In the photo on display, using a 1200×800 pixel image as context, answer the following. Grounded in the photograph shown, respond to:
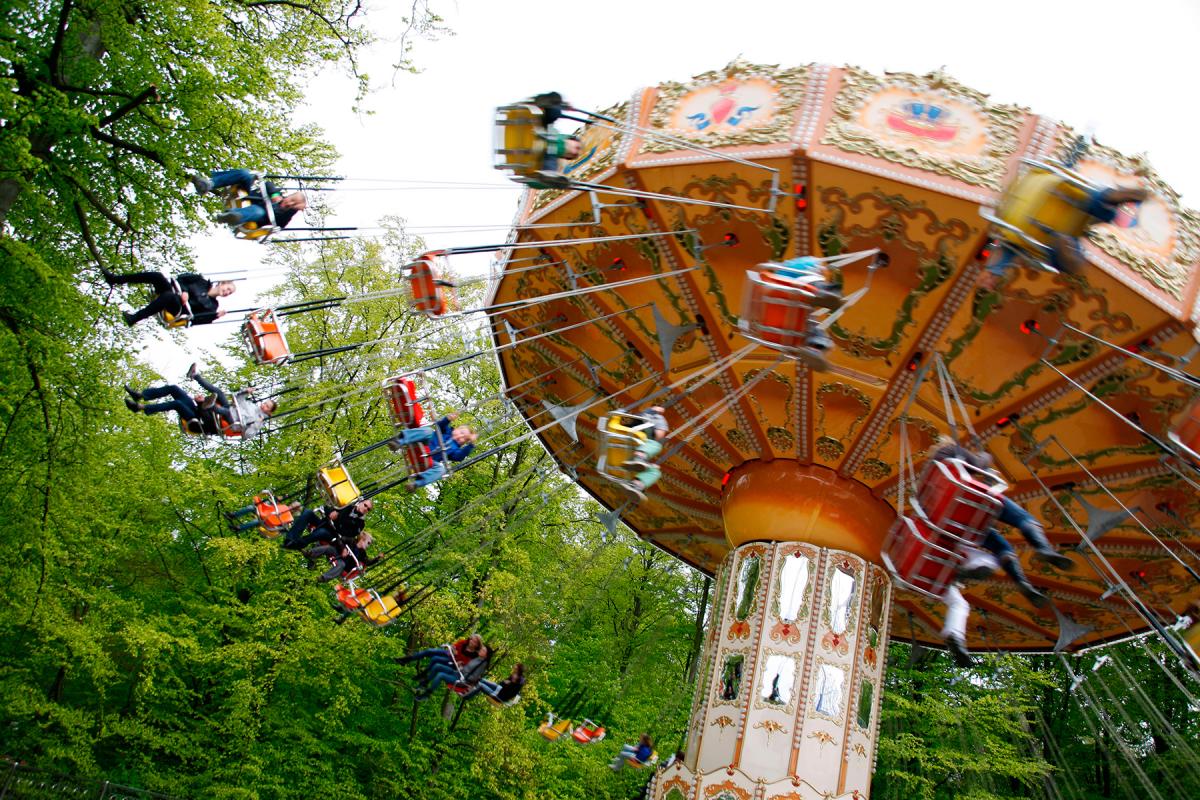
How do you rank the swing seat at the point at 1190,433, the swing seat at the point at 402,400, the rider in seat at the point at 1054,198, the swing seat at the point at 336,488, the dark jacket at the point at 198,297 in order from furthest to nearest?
Answer: the swing seat at the point at 336,488 < the swing seat at the point at 402,400 < the dark jacket at the point at 198,297 < the swing seat at the point at 1190,433 < the rider in seat at the point at 1054,198

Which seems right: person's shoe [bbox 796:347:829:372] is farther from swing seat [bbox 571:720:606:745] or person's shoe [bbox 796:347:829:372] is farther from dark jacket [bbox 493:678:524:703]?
swing seat [bbox 571:720:606:745]

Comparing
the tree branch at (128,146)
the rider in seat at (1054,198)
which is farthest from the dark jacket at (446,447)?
the rider in seat at (1054,198)

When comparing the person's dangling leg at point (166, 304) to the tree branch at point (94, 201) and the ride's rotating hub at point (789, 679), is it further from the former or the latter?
the ride's rotating hub at point (789, 679)

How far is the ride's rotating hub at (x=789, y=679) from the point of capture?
9.52 metres

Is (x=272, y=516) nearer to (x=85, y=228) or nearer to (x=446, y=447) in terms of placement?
(x=446, y=447)

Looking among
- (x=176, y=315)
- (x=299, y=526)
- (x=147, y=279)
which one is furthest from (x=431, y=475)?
(x=147, y=279)

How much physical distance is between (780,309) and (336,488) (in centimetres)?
585

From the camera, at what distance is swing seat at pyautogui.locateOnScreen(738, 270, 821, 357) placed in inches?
274

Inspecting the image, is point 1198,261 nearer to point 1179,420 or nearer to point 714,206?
point 1179,420

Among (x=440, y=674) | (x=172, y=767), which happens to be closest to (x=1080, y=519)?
(x=440, y=674)

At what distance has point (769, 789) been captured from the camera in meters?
9.17

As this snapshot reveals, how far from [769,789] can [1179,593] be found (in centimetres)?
579

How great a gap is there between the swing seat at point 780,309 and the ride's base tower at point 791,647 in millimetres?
4086

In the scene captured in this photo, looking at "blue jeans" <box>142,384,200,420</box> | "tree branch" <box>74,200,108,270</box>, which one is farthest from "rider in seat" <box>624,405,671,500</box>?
"tree branch" <box>74,200,108,270</box>
